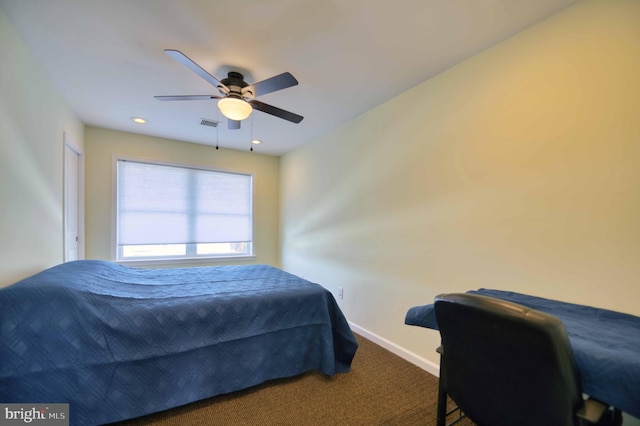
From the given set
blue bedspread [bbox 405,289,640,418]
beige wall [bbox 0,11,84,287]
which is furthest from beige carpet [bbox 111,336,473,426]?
beige wall [bbox 0,11,84,287]

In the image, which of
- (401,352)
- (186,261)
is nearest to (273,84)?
(401,352)

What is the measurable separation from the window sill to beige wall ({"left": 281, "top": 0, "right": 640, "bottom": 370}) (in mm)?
2202

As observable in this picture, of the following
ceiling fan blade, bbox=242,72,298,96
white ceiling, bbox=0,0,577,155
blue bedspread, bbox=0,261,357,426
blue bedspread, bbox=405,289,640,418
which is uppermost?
white ceiling, bbox=0,0,577,155

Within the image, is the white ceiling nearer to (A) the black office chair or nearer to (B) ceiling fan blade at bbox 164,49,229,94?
(B) ceiling fan blade at bbox 164,49,229,94

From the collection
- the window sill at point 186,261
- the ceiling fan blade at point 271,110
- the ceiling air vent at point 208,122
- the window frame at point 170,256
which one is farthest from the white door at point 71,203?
the ceiling fan blade at point 271,110

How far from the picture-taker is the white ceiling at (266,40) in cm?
156

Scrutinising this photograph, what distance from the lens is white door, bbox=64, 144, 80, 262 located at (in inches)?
111

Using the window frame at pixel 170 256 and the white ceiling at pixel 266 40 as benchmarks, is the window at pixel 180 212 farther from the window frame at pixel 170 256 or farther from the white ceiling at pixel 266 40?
the white ceiling at pixel 266 40

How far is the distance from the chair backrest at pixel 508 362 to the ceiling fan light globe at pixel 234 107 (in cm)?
187

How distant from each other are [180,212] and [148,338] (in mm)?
2716

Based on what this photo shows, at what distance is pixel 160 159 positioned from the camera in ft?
12.8

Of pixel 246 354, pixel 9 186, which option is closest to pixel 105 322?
pixel 246 354

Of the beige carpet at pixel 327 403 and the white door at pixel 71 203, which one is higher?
the white door at pixel 71 203

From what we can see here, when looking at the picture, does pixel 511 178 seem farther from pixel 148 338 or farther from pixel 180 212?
pixel 180 212
